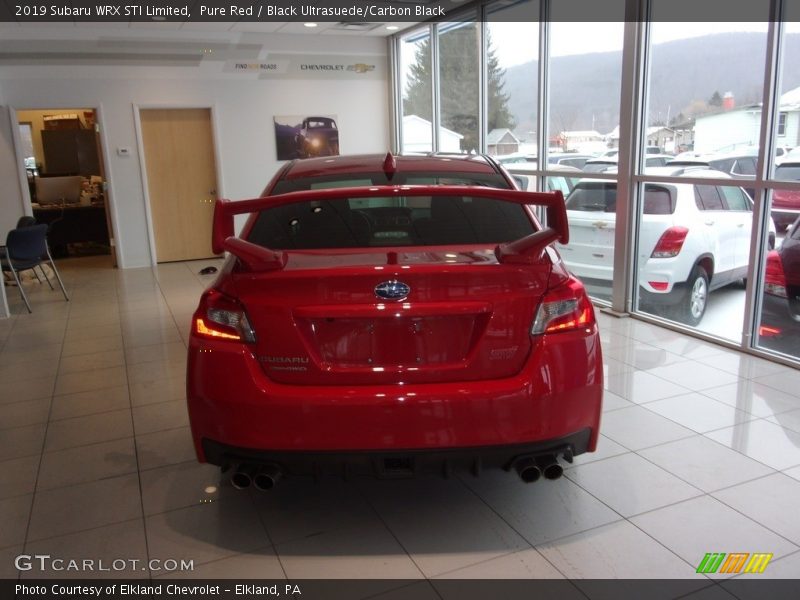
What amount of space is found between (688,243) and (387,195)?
13.1ft

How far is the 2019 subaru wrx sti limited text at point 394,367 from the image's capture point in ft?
6.69

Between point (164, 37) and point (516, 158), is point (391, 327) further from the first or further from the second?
point (164, 37)

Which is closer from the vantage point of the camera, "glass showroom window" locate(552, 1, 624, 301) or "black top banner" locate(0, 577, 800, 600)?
"black top banner" locate(0, 577, 800, 600)

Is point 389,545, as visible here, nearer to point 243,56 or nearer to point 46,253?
point 46,253

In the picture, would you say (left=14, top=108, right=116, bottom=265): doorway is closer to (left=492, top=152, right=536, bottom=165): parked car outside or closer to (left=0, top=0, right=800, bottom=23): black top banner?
(left=0, top=0, right=800, bottom=23): black top banner

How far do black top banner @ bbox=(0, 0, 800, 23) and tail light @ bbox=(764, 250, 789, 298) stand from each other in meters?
2.15

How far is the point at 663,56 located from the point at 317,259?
4.25 m

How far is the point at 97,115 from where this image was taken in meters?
9.05

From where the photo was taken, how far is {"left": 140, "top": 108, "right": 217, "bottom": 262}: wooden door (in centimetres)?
953

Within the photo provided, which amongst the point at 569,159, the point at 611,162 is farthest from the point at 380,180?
the point at 569,159

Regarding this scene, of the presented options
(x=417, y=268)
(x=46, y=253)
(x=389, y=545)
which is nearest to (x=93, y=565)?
(x=389, y=545)

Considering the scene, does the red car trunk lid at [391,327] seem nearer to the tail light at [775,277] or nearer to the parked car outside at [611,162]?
the tail light at [775,277]

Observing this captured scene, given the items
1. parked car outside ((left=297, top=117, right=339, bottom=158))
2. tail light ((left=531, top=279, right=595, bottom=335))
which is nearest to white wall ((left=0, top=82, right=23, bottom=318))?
parked car outside ((left=297, top=117, right=339, bottom=158))

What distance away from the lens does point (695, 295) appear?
5414mm
